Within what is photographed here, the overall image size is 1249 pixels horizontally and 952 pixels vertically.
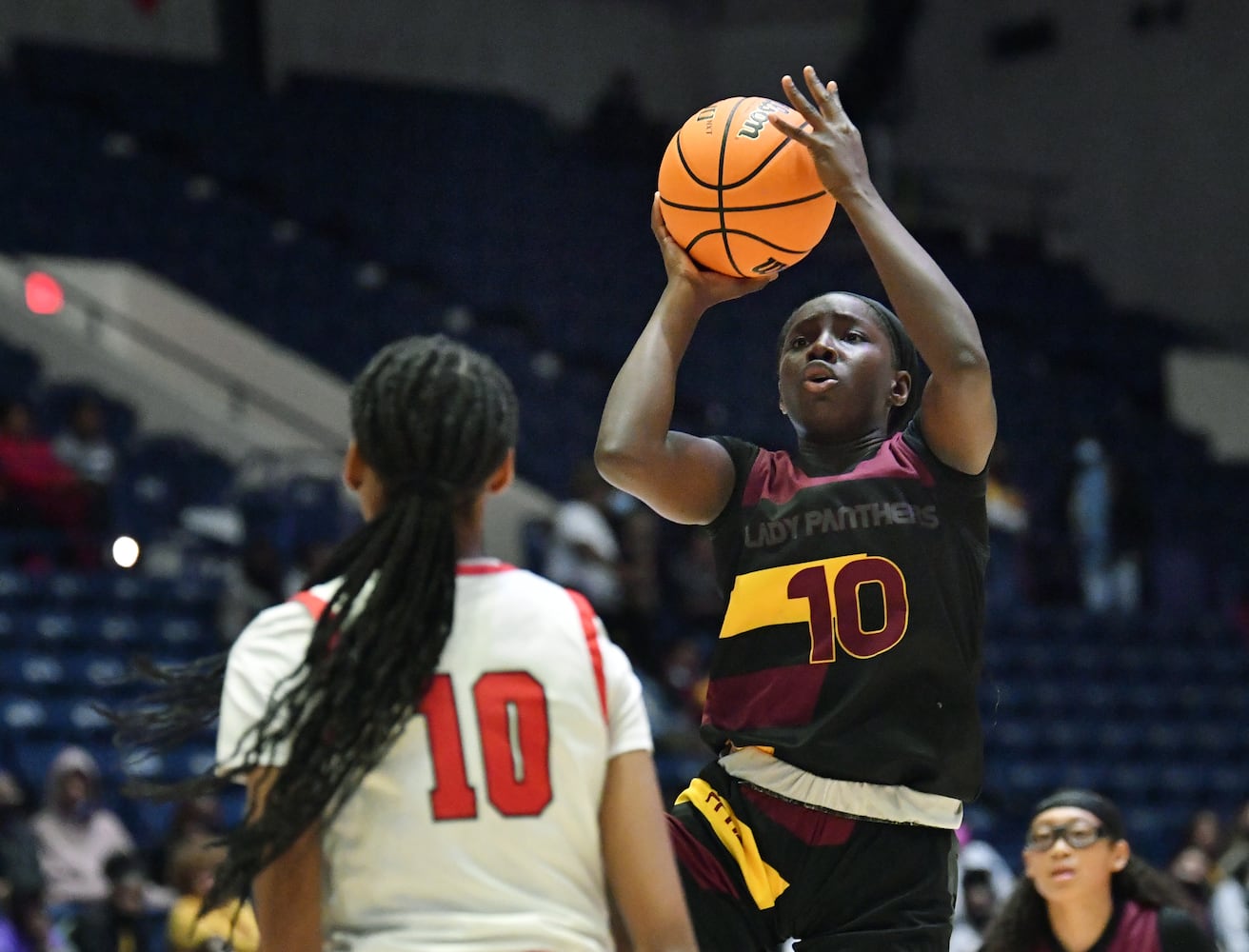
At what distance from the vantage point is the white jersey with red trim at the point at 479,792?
237 cm

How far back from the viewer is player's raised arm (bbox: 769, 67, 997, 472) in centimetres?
331

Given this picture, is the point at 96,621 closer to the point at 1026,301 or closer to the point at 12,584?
the point at 12,584

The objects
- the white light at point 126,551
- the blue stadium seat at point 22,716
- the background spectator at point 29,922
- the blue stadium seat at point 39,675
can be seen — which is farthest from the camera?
the white light at point 126,551

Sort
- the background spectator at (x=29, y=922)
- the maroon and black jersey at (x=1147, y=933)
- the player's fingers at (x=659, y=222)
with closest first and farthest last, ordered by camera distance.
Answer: the player's fingers at (x=659, y=222) < the maroon and black jersey at (x=1147, y=933) < the background spectator at (x=29, y=922)

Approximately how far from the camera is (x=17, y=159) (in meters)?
13.3

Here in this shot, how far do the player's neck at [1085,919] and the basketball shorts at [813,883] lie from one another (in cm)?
154

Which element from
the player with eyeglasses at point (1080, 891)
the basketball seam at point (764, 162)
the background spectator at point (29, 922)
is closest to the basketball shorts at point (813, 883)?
the basketball seam at point (764, 162)

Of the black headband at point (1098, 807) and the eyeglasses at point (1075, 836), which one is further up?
the black headband at point (1098, 807)

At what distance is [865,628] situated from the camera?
11.0 ft

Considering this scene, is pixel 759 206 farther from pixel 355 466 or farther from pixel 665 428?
pixel 355 466

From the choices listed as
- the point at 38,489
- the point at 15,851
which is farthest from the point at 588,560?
the point at 15,851

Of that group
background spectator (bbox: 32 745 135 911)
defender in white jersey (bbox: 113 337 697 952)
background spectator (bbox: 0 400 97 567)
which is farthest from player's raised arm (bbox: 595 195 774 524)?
background spectator (bbox: 0 400 97 567)

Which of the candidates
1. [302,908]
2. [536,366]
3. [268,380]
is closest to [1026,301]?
[536,366]

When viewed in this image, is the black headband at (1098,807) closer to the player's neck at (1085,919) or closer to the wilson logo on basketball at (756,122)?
the player's neck at (1085,919)
